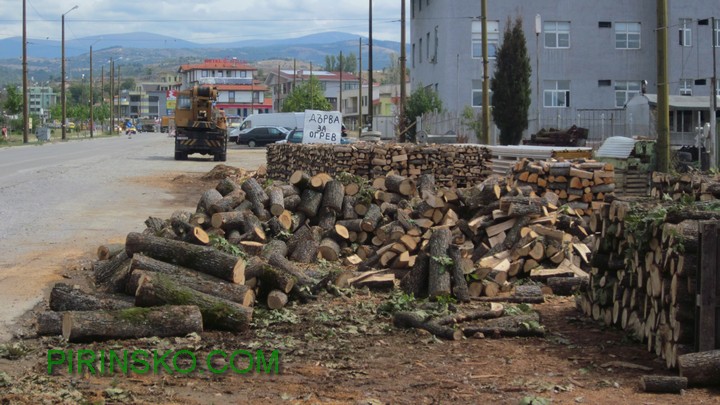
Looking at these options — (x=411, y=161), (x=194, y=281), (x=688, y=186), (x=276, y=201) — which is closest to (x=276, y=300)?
(x=194, y=281)

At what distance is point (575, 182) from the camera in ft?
51.4

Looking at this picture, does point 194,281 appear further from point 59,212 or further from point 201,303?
point 59,212

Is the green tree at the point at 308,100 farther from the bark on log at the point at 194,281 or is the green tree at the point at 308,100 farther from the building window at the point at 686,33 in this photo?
the bark on log at the point at 194,281

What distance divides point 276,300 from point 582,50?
48.5 m

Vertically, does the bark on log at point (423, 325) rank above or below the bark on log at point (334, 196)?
below

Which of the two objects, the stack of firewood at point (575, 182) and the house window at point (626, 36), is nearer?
the stack of firewood at point (575, 182)

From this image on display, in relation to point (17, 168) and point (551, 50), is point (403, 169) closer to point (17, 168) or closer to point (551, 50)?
point (17, 168)

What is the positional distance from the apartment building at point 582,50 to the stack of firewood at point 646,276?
4544 centimetres

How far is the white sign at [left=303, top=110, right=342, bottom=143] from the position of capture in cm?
2647

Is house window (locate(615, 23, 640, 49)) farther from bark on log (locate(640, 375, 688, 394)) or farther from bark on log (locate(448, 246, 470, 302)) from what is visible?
bark on log (locate(640, 375, 688, 394))

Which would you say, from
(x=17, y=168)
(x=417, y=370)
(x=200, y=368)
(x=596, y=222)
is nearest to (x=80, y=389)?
(x=200, y=368)

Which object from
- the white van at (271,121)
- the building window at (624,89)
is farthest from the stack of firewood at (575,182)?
the white van at (271,121)

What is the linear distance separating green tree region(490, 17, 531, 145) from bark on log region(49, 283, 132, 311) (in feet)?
123

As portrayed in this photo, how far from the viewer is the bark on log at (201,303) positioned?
29.6 ft
